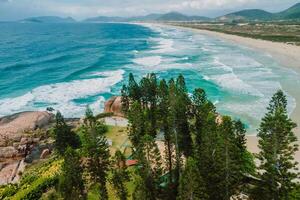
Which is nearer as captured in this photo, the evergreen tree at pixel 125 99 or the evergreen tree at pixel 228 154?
the evergreen tree at pixel 228 154

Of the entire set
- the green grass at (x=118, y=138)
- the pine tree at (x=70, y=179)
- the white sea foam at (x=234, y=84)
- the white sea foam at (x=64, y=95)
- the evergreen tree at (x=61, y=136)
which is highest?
the pine tree at (x=70, y=179)

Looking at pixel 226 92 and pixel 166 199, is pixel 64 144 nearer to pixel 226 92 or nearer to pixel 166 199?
pixel 166 199

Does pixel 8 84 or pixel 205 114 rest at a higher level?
pixel 205 114

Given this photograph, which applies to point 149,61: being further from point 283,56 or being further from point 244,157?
point 244,157

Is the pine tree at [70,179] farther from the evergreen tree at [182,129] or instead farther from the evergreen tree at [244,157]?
the evergreen tree at [244,157]

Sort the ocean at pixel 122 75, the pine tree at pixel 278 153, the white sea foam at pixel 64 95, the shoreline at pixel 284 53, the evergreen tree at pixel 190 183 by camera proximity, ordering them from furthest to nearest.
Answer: the white sea foam at pixel 64 95
the ocean at pixel 122 75
the shoreline at pixel 284 53
the pine tree at pixel 278 153
the evergreen tree at pixel 190 183

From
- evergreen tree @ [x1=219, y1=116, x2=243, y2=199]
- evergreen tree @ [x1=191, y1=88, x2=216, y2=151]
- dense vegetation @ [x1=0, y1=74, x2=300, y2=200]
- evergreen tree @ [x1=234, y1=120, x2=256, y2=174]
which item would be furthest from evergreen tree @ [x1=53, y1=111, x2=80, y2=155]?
evergreen tree @ [x1=219, y1=116, x2=243, y2=199]

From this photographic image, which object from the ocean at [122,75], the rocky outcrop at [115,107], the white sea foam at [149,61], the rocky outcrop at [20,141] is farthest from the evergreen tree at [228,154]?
the white sea foam at [149,61]

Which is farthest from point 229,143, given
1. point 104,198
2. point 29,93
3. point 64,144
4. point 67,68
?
point 67,68
